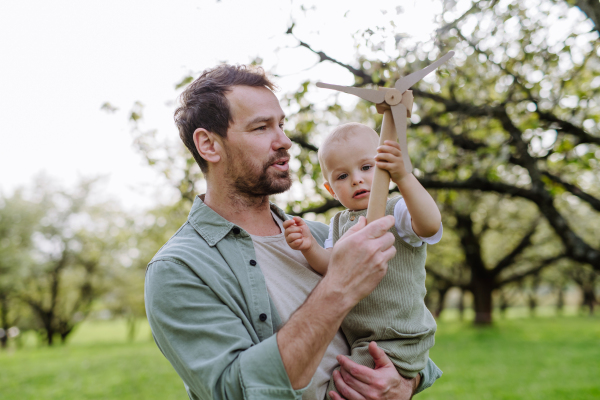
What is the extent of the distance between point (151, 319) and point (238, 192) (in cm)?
82

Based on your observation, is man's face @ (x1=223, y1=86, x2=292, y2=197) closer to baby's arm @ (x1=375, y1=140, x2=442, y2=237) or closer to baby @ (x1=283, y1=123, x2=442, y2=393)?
baby @ (x1=283, y1=123, x2=442, y2=393)

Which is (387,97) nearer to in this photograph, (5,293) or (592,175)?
(592,175)

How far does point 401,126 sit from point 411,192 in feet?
1.01

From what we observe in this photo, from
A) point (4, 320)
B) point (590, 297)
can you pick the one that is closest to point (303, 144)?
point (4, 320)

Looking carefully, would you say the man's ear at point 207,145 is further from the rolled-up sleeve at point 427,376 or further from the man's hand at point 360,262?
the rolled-up sleeve at point 427,376

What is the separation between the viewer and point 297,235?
2.17 metres

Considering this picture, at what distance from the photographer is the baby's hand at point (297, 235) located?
2168 mm

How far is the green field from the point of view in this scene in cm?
1056

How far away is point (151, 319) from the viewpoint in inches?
78.3

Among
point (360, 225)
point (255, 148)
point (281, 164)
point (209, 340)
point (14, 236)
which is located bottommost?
point (14, 236)

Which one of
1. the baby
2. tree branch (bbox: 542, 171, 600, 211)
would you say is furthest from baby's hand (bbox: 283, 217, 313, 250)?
tree branch (bbox: 542, 171, 600, 211)

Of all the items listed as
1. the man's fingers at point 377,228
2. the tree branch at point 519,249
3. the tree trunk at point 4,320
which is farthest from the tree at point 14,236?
the man's fingers at point 377,228

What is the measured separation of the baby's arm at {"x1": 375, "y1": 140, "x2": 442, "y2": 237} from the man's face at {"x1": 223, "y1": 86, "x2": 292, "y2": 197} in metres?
0.70

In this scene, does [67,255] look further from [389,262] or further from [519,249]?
[389,262]
